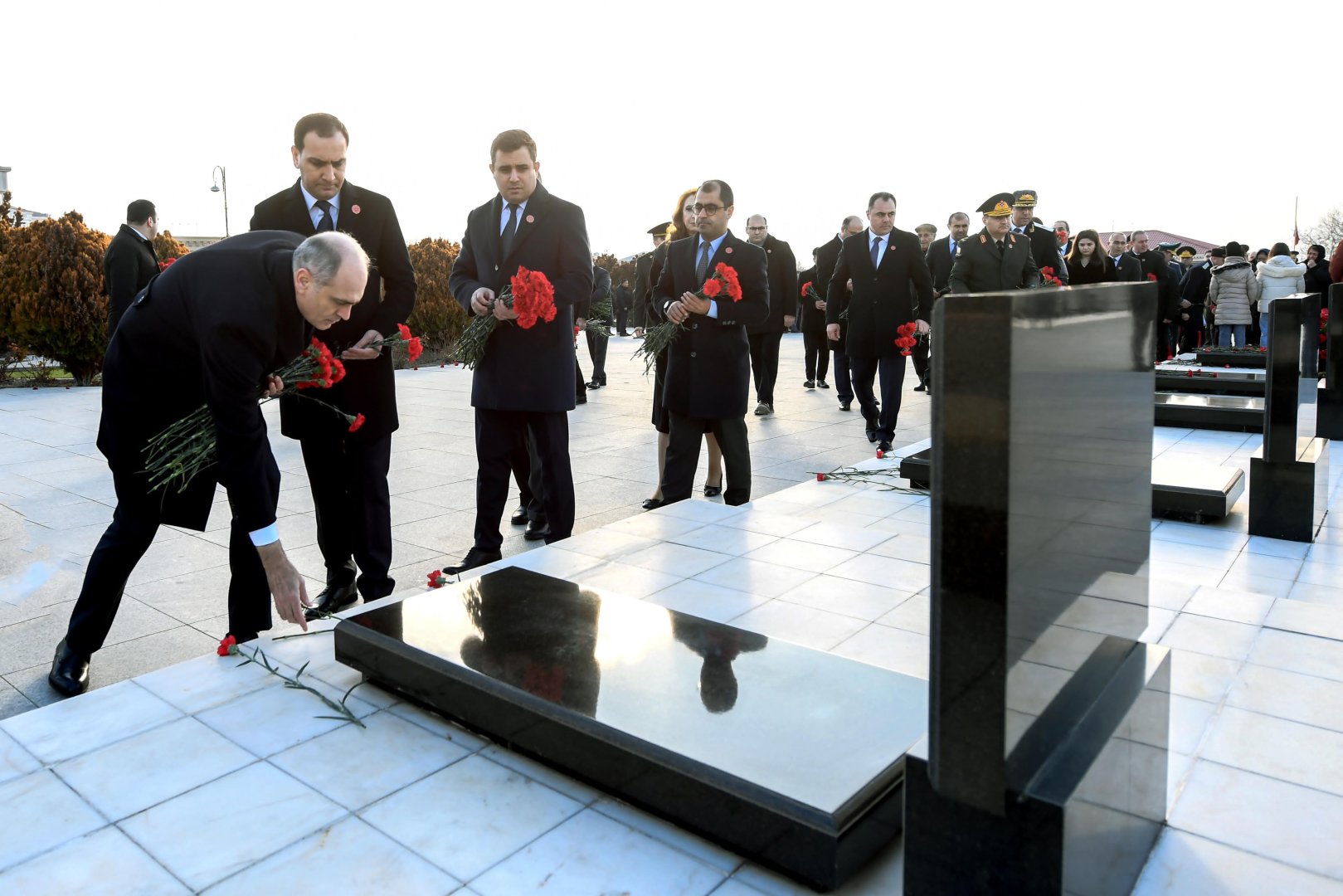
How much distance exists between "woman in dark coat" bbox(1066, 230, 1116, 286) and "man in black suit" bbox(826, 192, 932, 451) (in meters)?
4.00

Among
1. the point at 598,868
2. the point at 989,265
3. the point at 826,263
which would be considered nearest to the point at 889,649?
the point at 598,868

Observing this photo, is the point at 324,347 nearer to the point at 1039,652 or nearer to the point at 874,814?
the point at 874,814

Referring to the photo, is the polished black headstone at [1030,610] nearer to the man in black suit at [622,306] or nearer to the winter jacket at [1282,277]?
the winter jacket at [1282,277]

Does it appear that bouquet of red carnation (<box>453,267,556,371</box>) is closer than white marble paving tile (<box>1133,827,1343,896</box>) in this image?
No

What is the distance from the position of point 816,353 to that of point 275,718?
1086cm

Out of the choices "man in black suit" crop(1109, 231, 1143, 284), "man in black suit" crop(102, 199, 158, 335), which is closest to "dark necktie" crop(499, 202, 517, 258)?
"man in black suit" crop(102, 199, 158, 335)

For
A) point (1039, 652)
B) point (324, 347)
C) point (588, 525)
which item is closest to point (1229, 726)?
point (1039, 652)

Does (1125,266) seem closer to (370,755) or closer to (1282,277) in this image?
(1282,277)

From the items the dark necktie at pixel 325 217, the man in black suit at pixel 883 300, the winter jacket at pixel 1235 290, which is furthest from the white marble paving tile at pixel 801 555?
the winter jacket at pixel 1235 290

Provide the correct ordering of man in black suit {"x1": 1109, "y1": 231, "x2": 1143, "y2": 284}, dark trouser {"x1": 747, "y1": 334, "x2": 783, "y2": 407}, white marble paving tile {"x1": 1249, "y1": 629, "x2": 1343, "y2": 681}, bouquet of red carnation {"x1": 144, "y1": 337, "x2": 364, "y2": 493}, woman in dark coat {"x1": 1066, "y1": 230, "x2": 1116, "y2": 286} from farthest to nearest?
1. man in black suit {"x1": 1109, "y1": 231, "x2": 1143, "y2": 284}
2. woman in dark coat {"x1": 1066, "y1": 230, "x2": 1116, "y2": 286}
3. dark trouser {"x1": 747, "y1": 334, "x2": 783, "y2": 407}
4. bouquet of red carnation {"x1": 144, "y1": 337, "x2": 364, "y2": 493}
5. white marble paving tile {"x1": 1249, "y1": 629, "x2": 1343, "y2": 681}

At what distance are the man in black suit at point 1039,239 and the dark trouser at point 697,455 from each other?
4.45 metres

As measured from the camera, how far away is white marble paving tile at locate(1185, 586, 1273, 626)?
3.62m

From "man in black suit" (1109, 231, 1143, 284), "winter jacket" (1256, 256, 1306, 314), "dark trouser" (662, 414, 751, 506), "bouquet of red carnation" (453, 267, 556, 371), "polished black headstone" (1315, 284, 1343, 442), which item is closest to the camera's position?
"bouquet of red carnation" (453, 267, 556, 371)

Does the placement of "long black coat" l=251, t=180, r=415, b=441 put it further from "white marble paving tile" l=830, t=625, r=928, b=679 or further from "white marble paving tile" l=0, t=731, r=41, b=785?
"white marble paving tile" l=830, t=625, r=928, b=679
